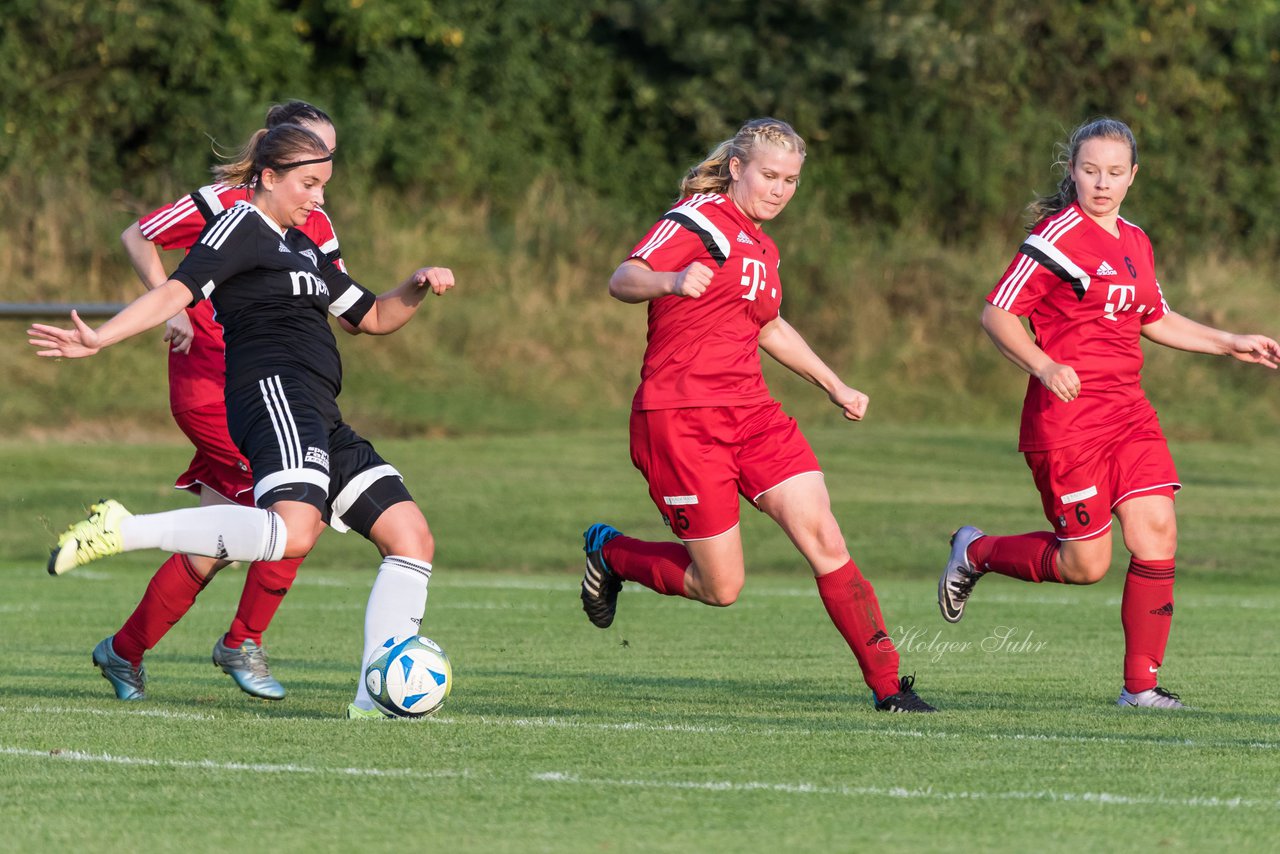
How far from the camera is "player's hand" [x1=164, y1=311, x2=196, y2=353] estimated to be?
7152 mm

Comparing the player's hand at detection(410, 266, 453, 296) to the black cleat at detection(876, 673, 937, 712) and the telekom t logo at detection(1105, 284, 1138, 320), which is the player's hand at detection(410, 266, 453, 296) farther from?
the telekom t logo at detection(1105, 284, 1138, 320)

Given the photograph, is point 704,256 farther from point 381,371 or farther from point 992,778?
point 381,371

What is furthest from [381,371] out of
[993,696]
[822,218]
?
[993,696]

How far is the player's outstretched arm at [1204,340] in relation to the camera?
717 centimetres

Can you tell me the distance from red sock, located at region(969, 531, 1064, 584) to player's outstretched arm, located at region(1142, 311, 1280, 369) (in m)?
0.85


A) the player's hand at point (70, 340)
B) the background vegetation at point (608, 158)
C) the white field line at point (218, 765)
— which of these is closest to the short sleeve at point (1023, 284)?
the white field line at point (218, 765)

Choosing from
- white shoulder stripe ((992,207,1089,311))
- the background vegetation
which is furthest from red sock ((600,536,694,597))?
the background vegetation

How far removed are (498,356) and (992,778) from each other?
66.6ft

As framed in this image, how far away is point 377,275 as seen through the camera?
25.2m

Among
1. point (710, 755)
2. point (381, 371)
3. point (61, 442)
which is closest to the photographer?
point (710, 755)

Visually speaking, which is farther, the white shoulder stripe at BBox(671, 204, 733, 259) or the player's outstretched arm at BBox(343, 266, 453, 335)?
the white shoulder stripe at BBox(671, 204, 733, 259)

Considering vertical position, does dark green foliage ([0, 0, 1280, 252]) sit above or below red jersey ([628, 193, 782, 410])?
above

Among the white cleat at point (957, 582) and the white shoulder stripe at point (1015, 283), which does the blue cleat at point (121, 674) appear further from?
the white shoulder stripe at point (1015, 283)

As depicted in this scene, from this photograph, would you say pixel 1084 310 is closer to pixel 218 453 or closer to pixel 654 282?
pixel 654 282
